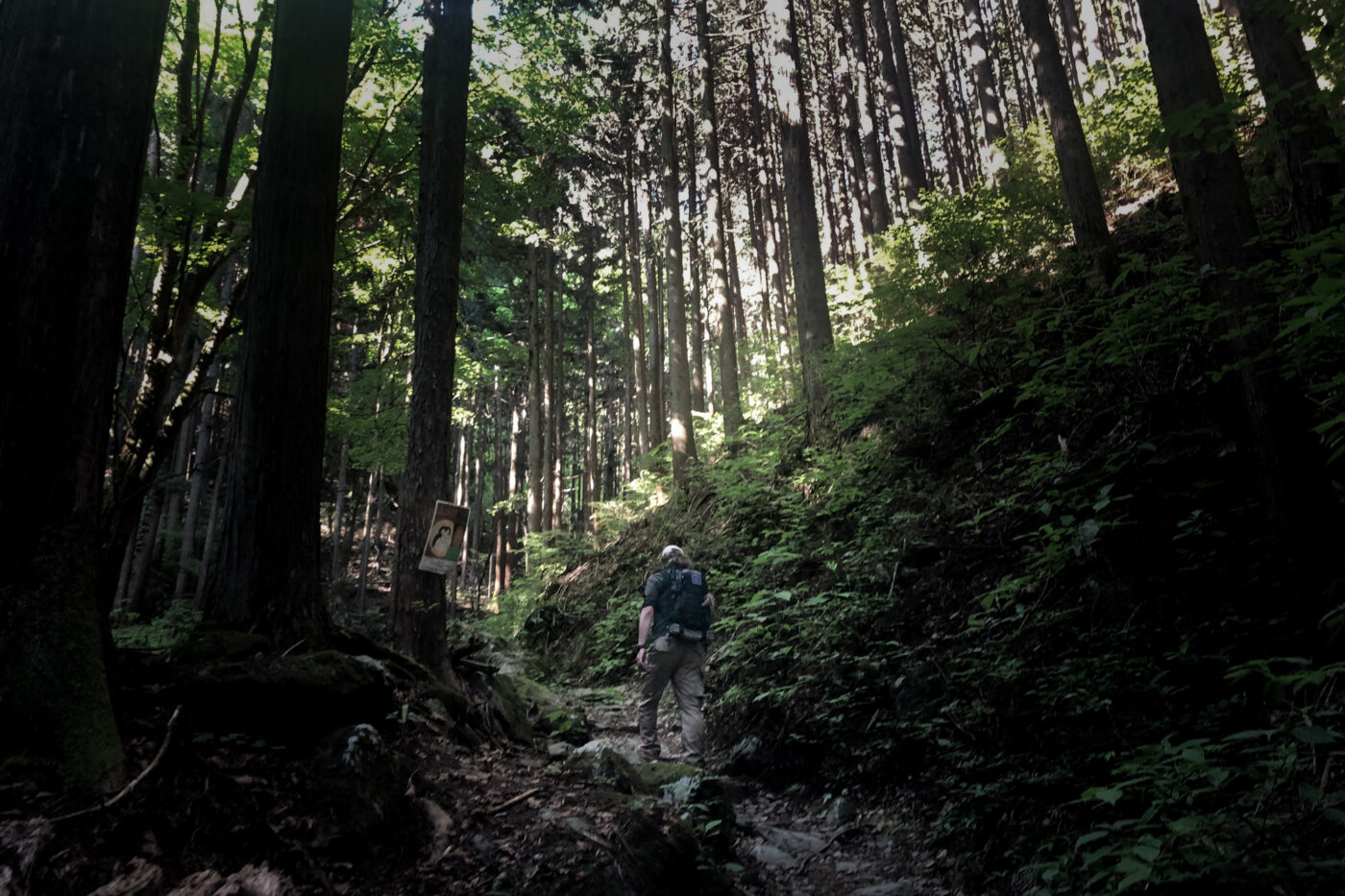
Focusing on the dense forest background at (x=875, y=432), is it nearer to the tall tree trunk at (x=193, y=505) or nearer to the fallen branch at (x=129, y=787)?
the fallen branch at (x=129, y=787)

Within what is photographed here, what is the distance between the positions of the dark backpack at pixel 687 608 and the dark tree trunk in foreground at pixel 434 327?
2238 millimetres

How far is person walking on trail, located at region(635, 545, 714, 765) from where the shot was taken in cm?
686

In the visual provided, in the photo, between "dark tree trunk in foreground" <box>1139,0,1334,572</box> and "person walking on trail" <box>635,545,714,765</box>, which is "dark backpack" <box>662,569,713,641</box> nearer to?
"person walking on trail" <box>635,545,714,765</box>

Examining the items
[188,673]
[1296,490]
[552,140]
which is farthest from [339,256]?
[1296,490]

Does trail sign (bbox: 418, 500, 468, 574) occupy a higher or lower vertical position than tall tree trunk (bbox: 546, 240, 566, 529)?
lower

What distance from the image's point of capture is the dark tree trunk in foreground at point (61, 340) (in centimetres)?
265

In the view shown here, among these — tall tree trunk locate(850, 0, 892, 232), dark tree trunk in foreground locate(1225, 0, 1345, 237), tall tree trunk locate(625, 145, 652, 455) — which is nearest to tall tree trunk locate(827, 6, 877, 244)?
tall tree trunk locate(850, 0, 892, 232)

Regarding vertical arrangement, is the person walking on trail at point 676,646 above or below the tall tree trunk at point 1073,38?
below

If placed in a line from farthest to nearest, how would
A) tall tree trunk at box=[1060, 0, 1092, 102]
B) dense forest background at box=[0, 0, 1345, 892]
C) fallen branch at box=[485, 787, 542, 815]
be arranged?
tall tree trunk at box=[1060, 0, 1092, 102], fallen branch at box=[485, 787, 542, 815], dense forest background at box=[0, 0, 1345, 892]

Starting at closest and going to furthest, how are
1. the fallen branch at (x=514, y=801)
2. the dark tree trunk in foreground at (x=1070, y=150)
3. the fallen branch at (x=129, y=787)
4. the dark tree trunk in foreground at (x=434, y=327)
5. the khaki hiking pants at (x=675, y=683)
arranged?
the fallen branch at (x=129, y=787), the fallen branch at (x=514, y=801), the dark tree trunk in foreground at (x=434, y=327), the khaki hiking pants at (x=675, y=683), the dark tree trunk in foreground at (x=1070, y=150)

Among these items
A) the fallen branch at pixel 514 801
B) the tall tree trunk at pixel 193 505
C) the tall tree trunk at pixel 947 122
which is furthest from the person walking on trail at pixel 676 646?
the tall tree trunk at pixel 947 122

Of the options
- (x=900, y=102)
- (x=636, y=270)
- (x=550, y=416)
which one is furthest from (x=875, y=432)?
(x=550, y=416)

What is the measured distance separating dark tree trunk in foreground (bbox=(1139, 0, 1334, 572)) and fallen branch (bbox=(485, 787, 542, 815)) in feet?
15.4

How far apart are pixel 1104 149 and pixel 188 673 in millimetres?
13018
